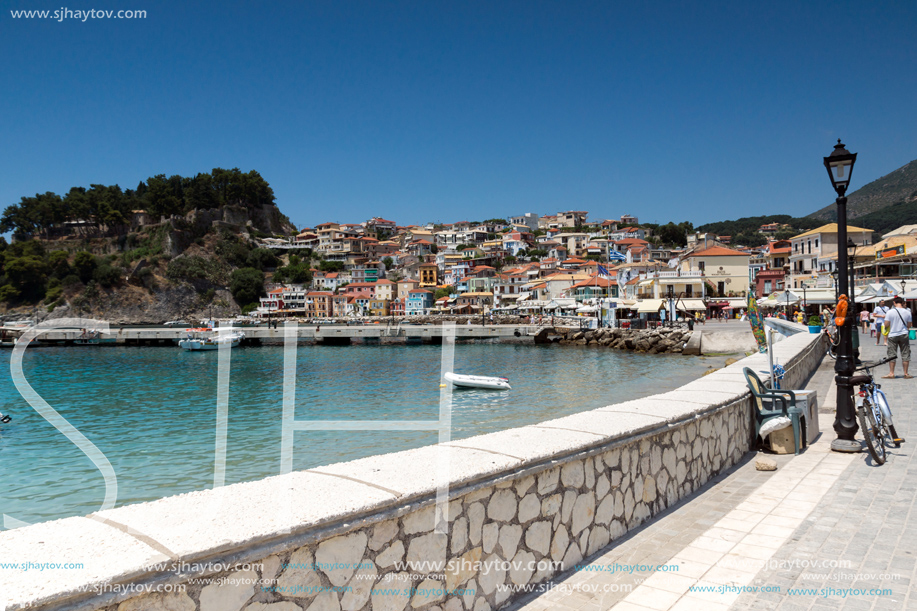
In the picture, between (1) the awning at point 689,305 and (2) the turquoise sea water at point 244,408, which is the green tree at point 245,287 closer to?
(2) the turquoise sea water at point 244,408

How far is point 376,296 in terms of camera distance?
10012 cm

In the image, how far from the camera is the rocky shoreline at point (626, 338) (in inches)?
1421

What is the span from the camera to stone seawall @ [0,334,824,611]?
5.35ft

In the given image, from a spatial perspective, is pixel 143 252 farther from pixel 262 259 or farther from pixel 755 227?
pixel 755 227

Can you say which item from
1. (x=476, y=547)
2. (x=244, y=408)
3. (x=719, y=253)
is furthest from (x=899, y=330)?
(x=719, y=253)

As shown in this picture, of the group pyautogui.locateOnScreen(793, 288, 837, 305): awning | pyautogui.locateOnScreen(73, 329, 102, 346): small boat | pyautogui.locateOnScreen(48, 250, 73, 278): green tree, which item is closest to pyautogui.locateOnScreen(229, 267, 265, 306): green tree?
pyautogui.locateOnScreen(48, 250, 73, 278): green tree

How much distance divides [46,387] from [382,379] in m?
17.3

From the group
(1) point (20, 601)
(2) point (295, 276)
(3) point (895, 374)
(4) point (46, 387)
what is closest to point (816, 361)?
(3) point (895, 374)

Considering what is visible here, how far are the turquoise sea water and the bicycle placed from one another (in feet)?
28.3

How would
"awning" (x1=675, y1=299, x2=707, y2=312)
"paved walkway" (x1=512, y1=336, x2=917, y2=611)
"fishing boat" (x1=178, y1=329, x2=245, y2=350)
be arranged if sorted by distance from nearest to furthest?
"paved walkway" (x1=512, y1=336, x2=917, y2=611), "awning" (x1=675, y1=299, x2=707, y2=312), "fishing boat" (x1=178, y1=329, x2=245, y2=350)

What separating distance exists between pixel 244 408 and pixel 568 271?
81.7m

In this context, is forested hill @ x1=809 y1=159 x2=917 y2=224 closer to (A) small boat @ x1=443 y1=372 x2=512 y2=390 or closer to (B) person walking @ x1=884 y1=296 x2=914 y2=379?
(A) small boat @ x1=443 y1=372 x2=512 y2=390

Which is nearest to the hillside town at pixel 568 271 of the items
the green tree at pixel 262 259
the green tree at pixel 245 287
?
the green tree at pixel 245 287

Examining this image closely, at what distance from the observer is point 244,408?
19.0 metres
